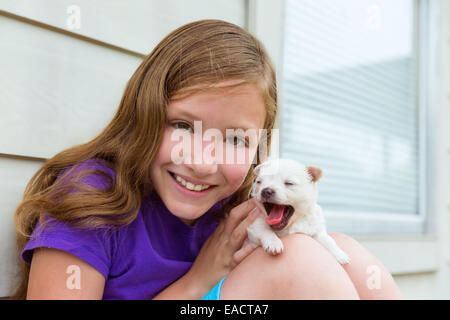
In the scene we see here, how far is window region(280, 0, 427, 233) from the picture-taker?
2.20 metres

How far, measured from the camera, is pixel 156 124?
1039 mm

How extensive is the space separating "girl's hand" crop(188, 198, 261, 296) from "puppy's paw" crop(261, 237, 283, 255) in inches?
3.9

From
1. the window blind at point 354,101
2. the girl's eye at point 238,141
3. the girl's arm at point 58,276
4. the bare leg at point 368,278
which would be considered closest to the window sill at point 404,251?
the window blind at point 354,101

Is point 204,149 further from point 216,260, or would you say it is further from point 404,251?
point 404,251

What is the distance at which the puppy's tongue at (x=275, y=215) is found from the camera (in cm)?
108

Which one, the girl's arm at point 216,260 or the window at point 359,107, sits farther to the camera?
the window at point 359,107

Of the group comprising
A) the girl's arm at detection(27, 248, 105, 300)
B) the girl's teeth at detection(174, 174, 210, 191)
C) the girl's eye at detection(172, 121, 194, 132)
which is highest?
the girl's eye at detection(172, 121, 194, 132)

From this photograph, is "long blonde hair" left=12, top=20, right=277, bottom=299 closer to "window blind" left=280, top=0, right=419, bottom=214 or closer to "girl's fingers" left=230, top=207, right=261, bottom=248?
"girl's fingers" left=230, top=207, right=261, bottom=248

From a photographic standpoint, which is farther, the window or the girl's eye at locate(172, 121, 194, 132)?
the window

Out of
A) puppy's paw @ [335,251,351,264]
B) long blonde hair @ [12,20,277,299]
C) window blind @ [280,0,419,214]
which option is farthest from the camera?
window blind @ [280,0,419,214]

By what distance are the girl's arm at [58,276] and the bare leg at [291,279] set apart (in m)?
0.31

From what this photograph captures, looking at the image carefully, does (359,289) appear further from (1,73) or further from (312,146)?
(312,146)

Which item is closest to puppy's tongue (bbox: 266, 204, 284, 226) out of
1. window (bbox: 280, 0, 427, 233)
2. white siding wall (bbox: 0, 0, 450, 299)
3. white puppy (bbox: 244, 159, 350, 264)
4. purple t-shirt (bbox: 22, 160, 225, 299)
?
white puppy (bbox: 244, 159, 350, 264)

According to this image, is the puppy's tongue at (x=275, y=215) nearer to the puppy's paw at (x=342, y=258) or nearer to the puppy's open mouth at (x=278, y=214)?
the puppy's open mouth at (x=278, y=214)
